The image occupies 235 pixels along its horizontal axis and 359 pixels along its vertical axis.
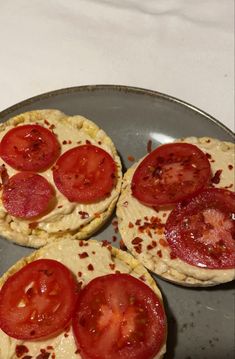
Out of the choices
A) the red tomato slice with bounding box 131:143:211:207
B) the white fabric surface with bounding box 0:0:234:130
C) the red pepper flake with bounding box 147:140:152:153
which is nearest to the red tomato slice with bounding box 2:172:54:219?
the red tomato slice with bounding box 131:143:211:207

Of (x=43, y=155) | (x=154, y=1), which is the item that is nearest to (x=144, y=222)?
(x=43, y=155)

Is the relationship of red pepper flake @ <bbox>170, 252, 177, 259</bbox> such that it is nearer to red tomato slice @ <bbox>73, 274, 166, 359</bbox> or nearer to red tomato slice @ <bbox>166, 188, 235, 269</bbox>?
red tomato slice @ <bbox>166, 188, 235, 269</bbox>

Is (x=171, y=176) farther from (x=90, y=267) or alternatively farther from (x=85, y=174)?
(x=90, y=267)

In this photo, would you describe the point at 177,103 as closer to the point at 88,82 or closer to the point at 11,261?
the point at 88,82

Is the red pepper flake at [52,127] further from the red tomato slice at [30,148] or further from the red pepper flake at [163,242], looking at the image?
the red pepper flake at [163,242]

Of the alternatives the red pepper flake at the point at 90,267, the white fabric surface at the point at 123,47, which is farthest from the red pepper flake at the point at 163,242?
the white fabric surface at the point at 123,47

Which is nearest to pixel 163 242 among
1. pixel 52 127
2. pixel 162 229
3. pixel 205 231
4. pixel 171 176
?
pixel 162 229
